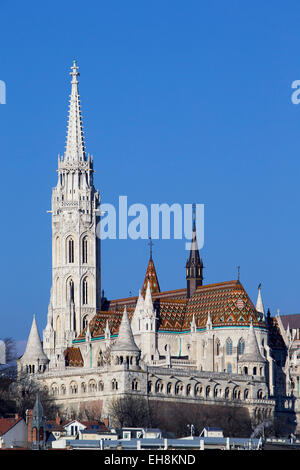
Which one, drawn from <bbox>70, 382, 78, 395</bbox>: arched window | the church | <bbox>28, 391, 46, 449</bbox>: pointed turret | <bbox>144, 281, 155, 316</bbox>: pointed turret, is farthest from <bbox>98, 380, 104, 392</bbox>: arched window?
<bbox>28, 391, 46, 449</bbox>: pointed turret

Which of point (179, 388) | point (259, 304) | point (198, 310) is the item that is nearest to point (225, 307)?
point (198, 310)

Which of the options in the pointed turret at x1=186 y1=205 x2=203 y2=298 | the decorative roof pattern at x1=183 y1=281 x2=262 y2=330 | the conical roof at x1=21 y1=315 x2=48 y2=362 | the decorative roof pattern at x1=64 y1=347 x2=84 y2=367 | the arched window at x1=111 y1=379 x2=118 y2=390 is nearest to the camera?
the arched window at x1=111 y1=379 x2=118 y2=390

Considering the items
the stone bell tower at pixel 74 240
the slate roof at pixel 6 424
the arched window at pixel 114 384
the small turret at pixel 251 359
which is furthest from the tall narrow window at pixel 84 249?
the slate roof at pixel 6 424

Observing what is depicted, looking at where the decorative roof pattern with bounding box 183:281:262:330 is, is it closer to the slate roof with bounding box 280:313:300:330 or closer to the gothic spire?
the gothic spire

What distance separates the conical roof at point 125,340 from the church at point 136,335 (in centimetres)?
8

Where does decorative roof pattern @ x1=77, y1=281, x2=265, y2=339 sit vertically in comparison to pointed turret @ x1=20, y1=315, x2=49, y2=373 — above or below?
above

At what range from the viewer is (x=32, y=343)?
160 meters

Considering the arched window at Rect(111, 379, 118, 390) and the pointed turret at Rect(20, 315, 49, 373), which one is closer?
the arched window at Rect(111, 379, 118, 390)

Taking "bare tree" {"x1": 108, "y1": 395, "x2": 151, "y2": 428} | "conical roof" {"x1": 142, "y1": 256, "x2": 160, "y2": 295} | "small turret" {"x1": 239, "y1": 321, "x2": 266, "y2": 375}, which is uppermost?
"conical roof" {"x1": 142, "y1": 256, "x2": 160, "y2": 295}

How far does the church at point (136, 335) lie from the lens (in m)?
151

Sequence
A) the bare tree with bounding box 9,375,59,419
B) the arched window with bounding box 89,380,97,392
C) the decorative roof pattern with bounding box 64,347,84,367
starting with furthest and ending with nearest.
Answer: the decorative roof pattern with bounding box 64,347,84,367 < the arched window with bounding box 89,380,97,392 < the bare tree with bounding box 9,375,59,419

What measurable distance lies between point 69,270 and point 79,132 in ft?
43.8

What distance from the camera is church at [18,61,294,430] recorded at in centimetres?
15062
